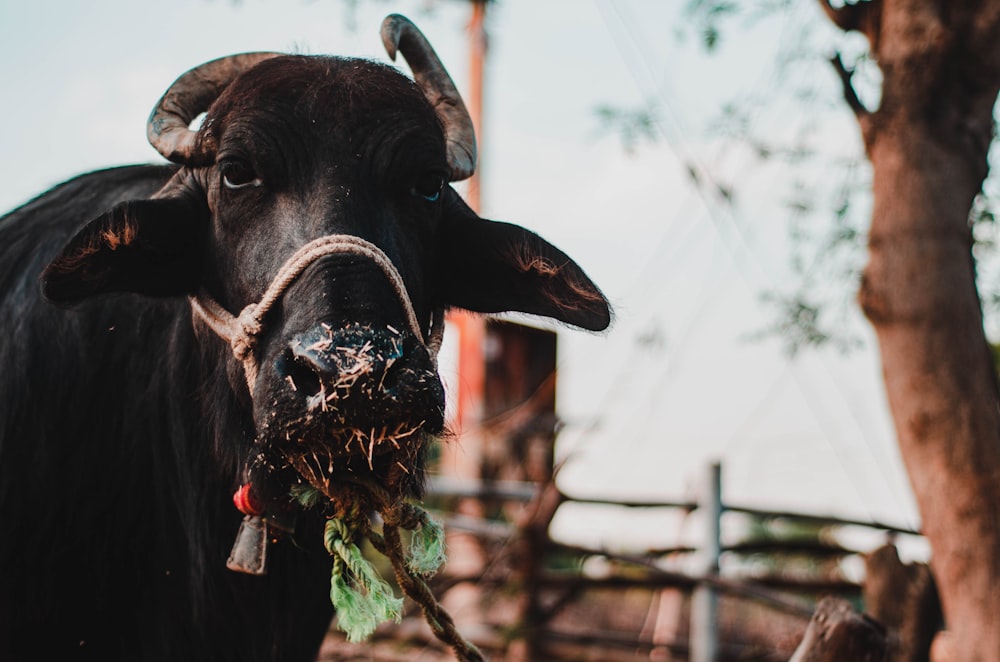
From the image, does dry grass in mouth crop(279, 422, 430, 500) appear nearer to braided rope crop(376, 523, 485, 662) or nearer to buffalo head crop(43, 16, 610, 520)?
buffalo head crop(43, 16, 610, 520)

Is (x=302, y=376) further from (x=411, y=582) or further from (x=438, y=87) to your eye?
(x=438, y=87)

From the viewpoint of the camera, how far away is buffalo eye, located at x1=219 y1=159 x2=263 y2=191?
2.82 meters

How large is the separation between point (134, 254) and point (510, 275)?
3.44 ft

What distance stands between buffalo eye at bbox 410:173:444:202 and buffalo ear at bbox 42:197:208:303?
60cm

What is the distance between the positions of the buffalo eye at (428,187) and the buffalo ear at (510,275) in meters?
0.22

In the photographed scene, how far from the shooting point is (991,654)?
3.95 m

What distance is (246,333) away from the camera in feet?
8.66

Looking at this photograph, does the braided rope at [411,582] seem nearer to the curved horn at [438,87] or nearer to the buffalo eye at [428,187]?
the buffalo eye at [428,187]

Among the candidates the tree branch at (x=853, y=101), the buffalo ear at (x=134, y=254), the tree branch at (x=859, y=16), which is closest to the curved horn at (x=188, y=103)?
the buffalo ear at (x=134, y=254)

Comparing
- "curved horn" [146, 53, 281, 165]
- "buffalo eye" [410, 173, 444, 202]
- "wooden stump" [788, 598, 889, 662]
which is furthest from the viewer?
"wooden stump" [788, 598, 889, 662]

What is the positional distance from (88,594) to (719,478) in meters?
4.63

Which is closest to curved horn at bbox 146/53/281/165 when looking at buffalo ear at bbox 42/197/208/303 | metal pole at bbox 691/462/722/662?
buffalo ear at bbox 42/197/208/303

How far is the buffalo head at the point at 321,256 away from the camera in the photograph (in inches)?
91.4

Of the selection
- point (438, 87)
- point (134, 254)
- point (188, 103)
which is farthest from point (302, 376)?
point (438, 87)
